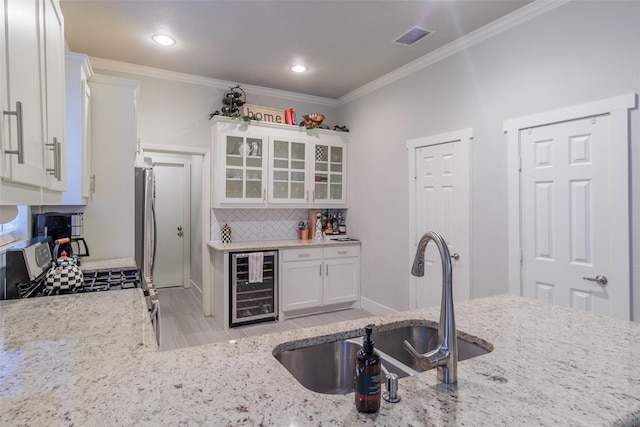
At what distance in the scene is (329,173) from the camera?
15.3 feet

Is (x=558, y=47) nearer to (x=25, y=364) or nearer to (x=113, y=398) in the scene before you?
(x=113, y=398)

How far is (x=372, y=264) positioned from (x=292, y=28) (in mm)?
2749

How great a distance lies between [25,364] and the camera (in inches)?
39.5

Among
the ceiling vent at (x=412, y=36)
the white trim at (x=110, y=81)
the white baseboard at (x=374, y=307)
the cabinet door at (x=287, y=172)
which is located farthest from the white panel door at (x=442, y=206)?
the white trim at (x=110, y=81)

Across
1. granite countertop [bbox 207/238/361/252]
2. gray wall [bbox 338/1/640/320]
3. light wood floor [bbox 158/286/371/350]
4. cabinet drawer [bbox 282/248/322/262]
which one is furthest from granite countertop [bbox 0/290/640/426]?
cabinet drawer [bbox 282/248/322/262]

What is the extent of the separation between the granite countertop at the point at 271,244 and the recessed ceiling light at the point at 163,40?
2.06 m

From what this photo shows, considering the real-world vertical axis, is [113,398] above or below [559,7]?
below

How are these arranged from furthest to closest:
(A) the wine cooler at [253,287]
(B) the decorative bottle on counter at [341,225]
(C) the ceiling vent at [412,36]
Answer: (B) the decorative bottle on counter at [341,225]
(A) the wine cooler at [253,287]
(C) the ceiling vent at [412,36]

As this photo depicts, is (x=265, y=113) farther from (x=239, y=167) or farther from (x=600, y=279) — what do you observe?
(x=600, y=279)

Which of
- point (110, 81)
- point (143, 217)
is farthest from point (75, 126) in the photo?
point (143, 217)

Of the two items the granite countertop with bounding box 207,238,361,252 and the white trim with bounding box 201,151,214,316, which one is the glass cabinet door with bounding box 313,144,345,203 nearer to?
the granite countertop with bounding box 207,238,361,252

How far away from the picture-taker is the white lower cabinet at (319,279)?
13.4 feet

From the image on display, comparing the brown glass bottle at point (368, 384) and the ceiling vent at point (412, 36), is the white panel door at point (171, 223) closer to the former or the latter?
the ceiling vent at point (412, 36)

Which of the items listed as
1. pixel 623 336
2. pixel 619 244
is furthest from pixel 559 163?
pixel 623 336
